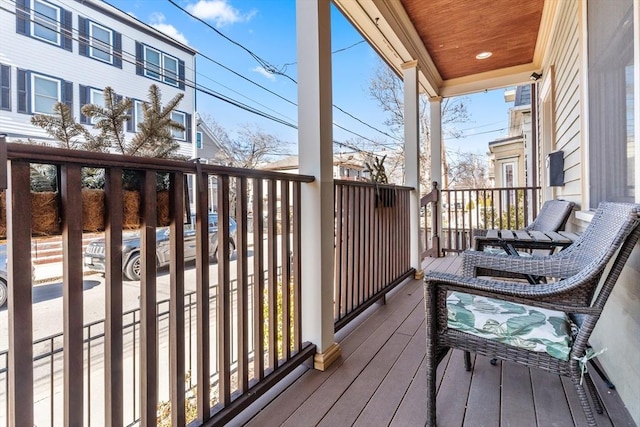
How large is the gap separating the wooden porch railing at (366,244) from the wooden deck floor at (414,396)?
1.35 ft

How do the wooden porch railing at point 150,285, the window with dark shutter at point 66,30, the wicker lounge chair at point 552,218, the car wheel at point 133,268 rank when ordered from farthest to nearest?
1. the wicker lounge chair at point 552,218
2. the car wheel at point 133,268
3. the window with dark shutter at point 66,30
4. the wooden porch railing at point 150,285

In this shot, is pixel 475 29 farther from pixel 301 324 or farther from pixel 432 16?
pixel 301 324

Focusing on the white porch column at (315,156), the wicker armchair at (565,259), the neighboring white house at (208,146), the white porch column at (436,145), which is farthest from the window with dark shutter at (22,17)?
the white porch column at (436,145)

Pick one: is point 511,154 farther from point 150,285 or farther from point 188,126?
point 150,285

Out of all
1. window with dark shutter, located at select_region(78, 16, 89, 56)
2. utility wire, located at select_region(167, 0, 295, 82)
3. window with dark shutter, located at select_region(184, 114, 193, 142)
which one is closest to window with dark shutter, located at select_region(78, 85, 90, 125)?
window with dark shutter, located at select_region(78, 16, 89, 56)

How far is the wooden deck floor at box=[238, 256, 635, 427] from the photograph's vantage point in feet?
4.58

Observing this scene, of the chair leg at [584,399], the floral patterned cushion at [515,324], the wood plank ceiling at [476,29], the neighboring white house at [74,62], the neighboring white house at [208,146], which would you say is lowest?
the chair leg at [584,399]

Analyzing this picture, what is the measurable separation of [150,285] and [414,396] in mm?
1282

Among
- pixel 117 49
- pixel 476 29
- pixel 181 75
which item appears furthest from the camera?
pixel 476 29

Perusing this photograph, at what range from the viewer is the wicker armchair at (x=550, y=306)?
1.13 metres

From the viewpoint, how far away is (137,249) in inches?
44.1

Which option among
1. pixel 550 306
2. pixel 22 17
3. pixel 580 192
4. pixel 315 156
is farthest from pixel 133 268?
pixel 580 192

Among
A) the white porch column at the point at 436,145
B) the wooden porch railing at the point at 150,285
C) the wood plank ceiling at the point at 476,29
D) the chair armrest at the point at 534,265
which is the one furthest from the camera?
the white porch column at the point at 436,145

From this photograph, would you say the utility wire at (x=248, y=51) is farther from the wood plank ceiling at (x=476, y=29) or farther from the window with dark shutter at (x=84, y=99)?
the wood plank ceiling at (x=476, y=29)
